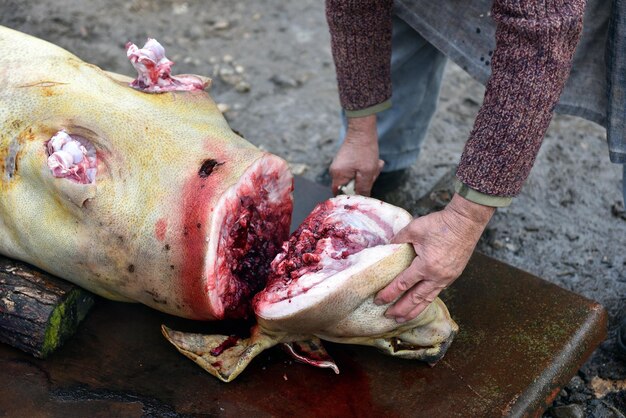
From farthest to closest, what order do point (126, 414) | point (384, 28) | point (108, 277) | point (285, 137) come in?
point (285, 137), point (384, 28), point (108, 277), point (126, 414)

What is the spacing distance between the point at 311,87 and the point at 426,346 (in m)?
2.57

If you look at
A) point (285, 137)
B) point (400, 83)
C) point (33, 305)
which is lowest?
point (285, 137)

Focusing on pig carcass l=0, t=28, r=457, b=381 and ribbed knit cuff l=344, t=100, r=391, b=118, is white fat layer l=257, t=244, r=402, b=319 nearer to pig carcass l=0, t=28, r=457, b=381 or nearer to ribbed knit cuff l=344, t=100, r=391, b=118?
pig carcass l=0, t=28, r=457, b=381

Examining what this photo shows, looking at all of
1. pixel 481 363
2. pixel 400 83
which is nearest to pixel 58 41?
pixel 400 83

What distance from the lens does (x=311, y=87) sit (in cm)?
Answer: 454

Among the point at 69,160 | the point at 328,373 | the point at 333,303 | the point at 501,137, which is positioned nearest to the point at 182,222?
the point at 69,160

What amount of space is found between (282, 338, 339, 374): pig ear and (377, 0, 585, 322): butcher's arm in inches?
11.5

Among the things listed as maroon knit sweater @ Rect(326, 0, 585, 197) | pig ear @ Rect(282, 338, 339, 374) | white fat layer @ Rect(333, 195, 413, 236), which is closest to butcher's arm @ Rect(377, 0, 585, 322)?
maroon knit sweater @ Rect(326, 0, 585, 197)

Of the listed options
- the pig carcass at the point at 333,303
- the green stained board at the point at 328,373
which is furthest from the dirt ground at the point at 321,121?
the pig carcass at the point at 333,303

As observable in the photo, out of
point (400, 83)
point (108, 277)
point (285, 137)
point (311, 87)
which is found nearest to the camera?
point (108, 277)

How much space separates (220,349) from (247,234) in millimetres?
371

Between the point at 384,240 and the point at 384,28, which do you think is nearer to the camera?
the point at 384,240

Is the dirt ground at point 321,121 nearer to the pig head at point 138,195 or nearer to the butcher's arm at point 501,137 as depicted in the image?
the butcher's arm at point 501,137

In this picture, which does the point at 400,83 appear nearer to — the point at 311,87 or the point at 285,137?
the point at 285,137
